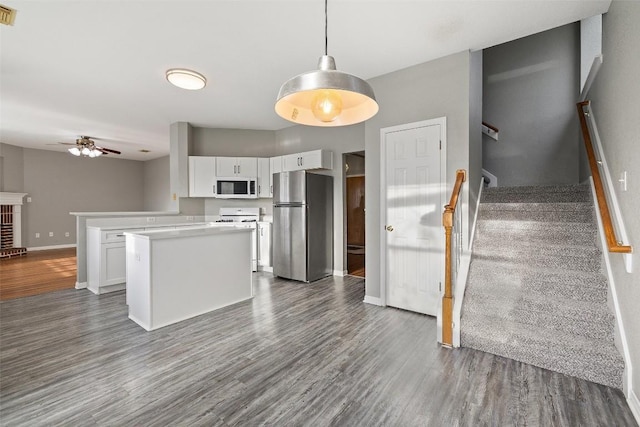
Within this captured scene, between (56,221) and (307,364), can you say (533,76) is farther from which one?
(56,221)

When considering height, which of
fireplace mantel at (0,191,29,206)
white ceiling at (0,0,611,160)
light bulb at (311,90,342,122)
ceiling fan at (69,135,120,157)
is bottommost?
fireplace mantel at (0,191,29,206)

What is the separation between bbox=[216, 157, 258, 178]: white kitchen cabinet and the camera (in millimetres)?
5633

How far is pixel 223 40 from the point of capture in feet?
9.45

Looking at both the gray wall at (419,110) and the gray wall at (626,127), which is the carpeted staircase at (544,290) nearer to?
the gray wall at (626,127)

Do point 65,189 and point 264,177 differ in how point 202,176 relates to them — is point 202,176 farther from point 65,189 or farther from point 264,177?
point 65,189

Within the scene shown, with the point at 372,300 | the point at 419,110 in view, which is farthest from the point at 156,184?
the point at 419,110

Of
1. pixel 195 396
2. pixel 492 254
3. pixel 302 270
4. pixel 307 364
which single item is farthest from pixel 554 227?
pixel 195 396

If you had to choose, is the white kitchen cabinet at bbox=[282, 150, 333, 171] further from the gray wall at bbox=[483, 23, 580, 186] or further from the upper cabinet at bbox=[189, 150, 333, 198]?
the gray wall at bbox=[483, 23, 580, 186]

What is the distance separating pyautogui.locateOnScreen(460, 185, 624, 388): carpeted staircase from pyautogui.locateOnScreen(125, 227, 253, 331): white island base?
2510mm

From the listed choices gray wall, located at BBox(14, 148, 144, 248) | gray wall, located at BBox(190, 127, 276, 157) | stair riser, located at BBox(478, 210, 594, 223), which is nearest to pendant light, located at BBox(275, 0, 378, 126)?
stair riser, located at BBox(478, 210, 594, 223)

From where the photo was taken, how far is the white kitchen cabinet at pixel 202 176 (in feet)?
18.2

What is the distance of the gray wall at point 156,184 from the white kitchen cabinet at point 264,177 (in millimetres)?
5054

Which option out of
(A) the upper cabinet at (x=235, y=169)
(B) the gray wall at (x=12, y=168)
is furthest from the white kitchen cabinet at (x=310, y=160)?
(B) the gray wall at (x=12, y=168)

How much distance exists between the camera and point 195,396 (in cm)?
190
